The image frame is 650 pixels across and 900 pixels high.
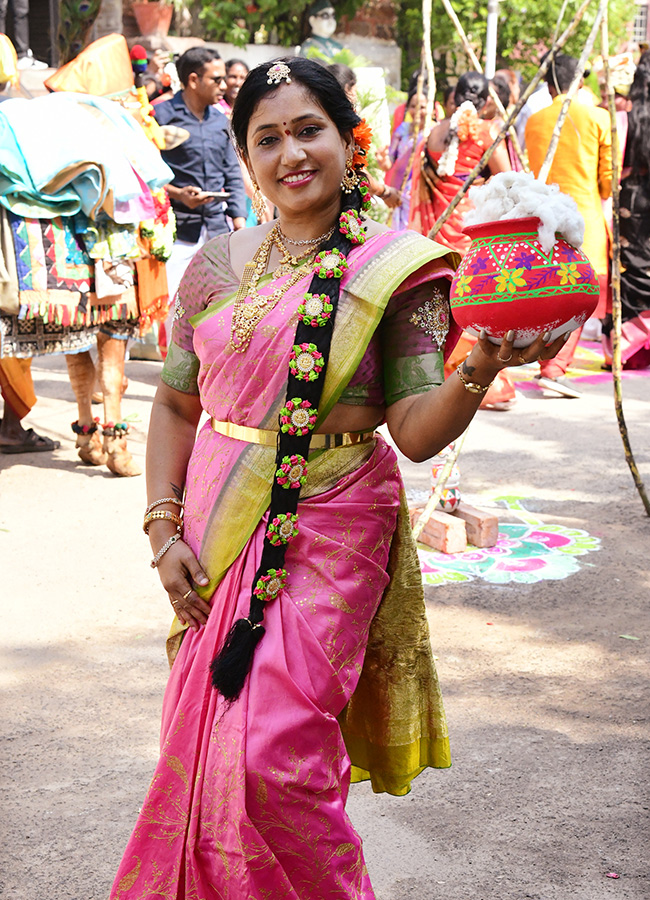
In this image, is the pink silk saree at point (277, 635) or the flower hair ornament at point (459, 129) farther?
the flower hair ornament at point (459, 129)

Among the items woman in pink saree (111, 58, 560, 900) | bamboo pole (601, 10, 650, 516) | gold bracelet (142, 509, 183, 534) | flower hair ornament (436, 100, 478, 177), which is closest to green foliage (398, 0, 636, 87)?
flower hair ornament (436, 100, 478, 177)

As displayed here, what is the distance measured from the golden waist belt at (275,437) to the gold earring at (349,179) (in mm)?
478

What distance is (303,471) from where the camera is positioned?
77.6 inches

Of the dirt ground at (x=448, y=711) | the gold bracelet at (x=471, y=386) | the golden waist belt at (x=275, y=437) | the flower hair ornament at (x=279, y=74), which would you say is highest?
the flower hair ornament at (x=279, y=74)

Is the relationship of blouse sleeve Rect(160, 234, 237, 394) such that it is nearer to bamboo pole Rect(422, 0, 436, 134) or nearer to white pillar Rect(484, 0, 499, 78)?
bamboo pole Rect(422, 0, 436, 134)

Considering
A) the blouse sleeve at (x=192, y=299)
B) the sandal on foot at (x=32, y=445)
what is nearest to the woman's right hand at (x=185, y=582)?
the blouse sleeve at (x=192, y=299)

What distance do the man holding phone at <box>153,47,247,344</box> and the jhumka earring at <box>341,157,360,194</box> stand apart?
5254 mm

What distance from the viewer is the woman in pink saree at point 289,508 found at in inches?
72.2

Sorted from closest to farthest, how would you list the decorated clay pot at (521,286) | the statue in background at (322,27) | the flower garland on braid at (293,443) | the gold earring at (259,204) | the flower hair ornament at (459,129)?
the decorated clay pot at (521,286), the flower garland on braid at (293,443), the gold earring at (259,204), the flower hair ornament at (459,129), the statue in background at (322,27)

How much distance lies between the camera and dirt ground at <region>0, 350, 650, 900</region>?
8.43 feet

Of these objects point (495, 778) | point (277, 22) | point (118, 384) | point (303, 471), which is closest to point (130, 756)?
point (495, 778)

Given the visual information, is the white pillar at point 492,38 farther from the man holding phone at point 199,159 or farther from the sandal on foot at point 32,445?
the sandal on foot at point 32,445

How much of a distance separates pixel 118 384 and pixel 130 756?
3.13 meters

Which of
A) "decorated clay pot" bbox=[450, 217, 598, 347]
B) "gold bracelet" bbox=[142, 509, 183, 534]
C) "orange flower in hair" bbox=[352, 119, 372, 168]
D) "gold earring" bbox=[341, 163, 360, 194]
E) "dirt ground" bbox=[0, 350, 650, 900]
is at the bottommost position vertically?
"dirt ground" bbox=[0, 350, 650, 900]
